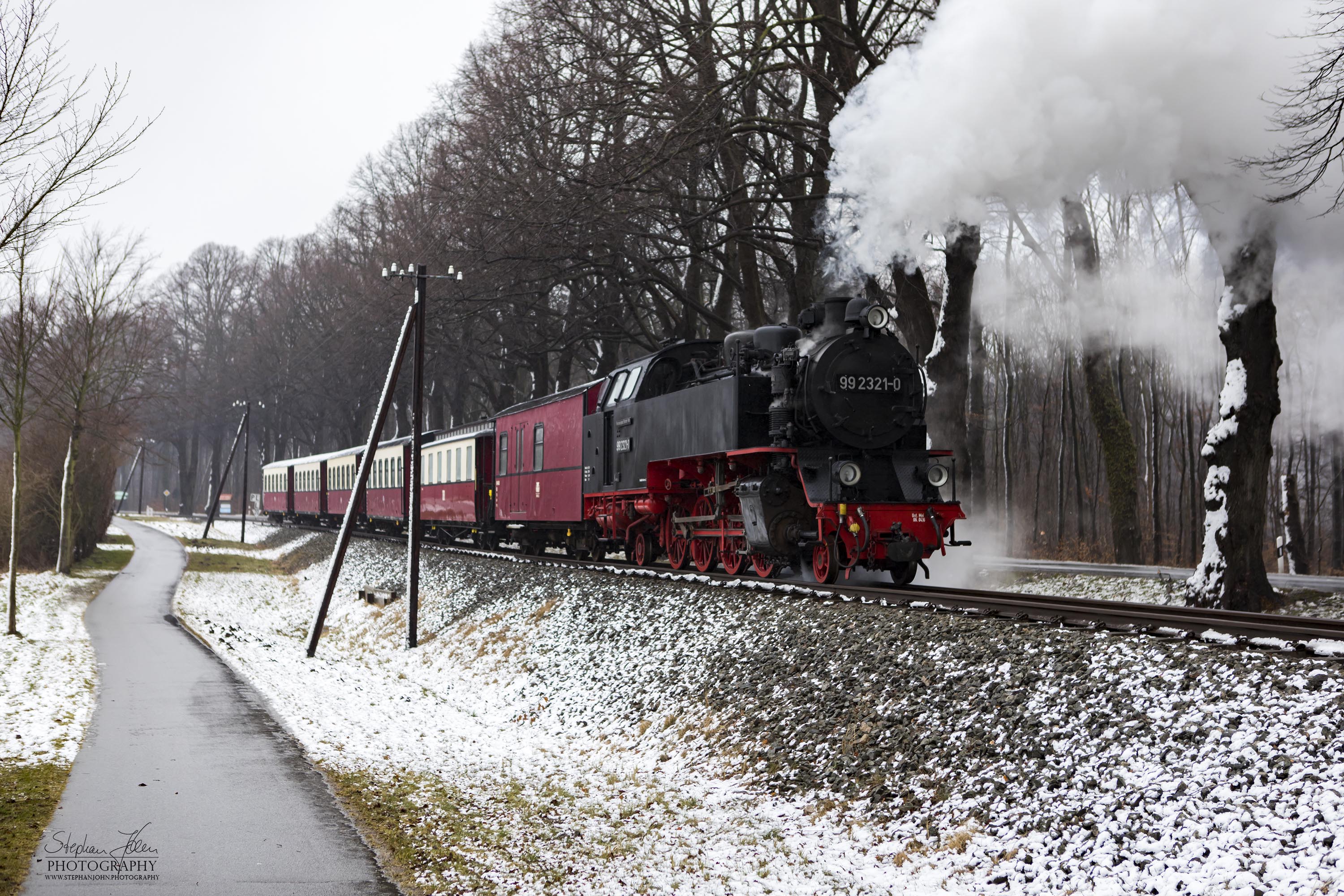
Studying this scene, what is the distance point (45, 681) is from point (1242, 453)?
45.1ft

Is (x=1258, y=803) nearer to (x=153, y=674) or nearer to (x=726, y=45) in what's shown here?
(x=153, y=674)

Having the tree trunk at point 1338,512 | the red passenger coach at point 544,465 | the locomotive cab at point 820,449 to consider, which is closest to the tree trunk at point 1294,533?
the tree trunk at point 1338,512

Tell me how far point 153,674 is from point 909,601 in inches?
367

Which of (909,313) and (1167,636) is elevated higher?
(909,313)

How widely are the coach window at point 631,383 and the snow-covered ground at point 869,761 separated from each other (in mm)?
4171

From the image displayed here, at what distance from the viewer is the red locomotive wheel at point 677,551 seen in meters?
15.4

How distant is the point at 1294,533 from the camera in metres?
19.0

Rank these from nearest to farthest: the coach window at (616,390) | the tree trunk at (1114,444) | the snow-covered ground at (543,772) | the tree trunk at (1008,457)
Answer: the snow-covered ground at (543,772), the coach window at (616,390), the tree trunk at (1114,444), the tree trunk at (1008,457)

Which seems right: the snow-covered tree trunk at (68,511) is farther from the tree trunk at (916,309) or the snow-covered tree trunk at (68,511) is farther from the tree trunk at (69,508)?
the tree trunk at (916,309)

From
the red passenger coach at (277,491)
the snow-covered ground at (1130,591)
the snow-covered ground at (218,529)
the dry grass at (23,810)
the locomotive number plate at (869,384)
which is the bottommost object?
the dry grass at (23,810)

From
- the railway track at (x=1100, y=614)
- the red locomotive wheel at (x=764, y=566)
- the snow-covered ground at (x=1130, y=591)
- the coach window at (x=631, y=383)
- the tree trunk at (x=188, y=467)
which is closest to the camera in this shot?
the railway track at (x=1100, y=614)

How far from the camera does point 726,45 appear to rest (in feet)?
66.2

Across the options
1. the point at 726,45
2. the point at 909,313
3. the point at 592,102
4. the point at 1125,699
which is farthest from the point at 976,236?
the point at 1125,699

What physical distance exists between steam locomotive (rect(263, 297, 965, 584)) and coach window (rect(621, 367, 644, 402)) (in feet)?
0.13
